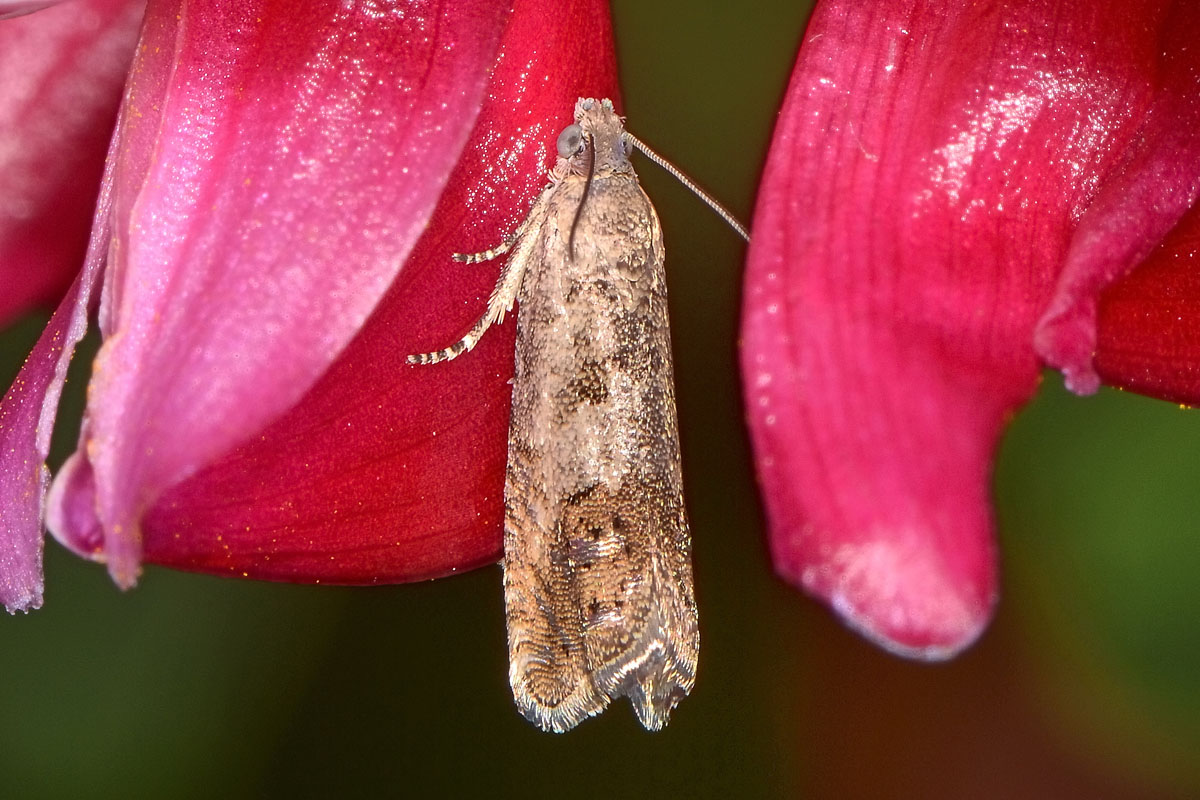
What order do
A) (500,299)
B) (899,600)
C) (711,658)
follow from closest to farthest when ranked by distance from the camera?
(899,600) → (500,299) → (711,658)

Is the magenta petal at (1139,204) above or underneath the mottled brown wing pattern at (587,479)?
above

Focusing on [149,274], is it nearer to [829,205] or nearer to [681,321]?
[829,205]

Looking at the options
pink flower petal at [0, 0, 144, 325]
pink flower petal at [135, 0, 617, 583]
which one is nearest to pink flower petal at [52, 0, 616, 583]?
pink flower petal at [135, 0, 617, 583]

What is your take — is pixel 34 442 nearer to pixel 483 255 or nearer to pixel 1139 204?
pixel 483 255

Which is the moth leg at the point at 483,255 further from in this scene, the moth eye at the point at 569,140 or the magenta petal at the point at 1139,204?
the magenta petal at the point at 1139,204

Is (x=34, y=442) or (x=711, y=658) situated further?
(x=711, y=658)

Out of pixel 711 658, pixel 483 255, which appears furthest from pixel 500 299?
pixel 711 658

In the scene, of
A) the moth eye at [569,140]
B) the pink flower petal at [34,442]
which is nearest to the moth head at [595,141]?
the moth eye at [569,140]
